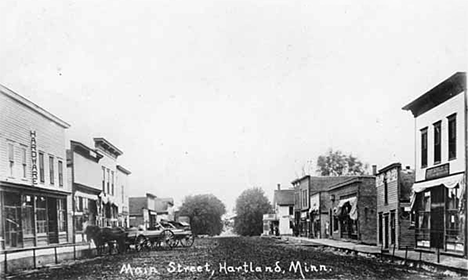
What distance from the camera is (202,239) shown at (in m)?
20.0

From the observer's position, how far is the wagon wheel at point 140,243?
64.6ft

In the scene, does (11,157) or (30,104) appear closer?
(30,104)

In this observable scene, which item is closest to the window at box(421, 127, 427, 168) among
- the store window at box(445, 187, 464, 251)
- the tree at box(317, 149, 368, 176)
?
the store window at box(445, 187, 464, 251)

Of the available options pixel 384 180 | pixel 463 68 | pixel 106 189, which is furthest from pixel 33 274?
pixel 384 180

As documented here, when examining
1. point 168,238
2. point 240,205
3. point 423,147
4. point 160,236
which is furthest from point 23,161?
point 168,238

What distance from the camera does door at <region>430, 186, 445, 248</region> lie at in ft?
58.0

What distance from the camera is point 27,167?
1323 cm

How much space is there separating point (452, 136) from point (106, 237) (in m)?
9.78

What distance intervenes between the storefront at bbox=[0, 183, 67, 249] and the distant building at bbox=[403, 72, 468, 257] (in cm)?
813

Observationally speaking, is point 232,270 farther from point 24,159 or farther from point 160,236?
point 160,236

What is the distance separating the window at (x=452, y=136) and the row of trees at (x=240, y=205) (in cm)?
224

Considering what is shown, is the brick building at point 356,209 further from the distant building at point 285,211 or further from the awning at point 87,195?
the distant building at point 285,211

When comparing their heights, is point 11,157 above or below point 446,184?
above

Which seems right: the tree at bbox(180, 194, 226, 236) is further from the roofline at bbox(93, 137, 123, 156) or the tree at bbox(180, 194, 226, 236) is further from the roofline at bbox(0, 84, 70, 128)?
the roofline at bbox(0, 84, 70, 128)
